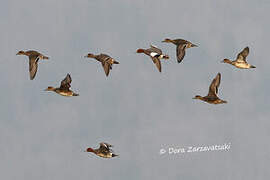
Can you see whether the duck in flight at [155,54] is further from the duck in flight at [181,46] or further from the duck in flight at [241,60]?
the duck in flight at [241,60]

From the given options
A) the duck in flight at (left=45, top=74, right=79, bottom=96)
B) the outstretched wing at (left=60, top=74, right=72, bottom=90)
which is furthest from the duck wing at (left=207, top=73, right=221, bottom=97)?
the outstretched wing at (left=60, top=74, right=72, bottom=90)

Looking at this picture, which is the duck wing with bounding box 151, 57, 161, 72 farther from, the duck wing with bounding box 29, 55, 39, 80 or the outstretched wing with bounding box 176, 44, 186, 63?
the duck wing with bounding box 29, 55, 39, 80

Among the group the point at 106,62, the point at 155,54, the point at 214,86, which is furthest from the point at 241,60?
the point at 106,62

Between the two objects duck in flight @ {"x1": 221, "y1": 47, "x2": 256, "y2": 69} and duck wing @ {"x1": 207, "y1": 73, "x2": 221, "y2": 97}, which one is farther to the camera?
duck in flight @ {"x1": 221, "y1": 47, "x2": 256, "y2": 69}

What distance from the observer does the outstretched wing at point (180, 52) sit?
55234 mm

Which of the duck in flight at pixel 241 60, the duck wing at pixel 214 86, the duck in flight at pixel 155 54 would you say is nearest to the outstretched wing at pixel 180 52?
the duck in flight at pixel 155 54

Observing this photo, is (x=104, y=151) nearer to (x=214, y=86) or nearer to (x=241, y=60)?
(x=214, y=86)

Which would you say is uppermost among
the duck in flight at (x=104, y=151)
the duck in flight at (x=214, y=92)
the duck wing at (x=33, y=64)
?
the duck wing at (x=33, y=64)

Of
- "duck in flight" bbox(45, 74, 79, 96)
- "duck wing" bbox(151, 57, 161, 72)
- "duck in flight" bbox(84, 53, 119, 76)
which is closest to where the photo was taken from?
"duck in flight" bbox(84, 53, 119, 76)

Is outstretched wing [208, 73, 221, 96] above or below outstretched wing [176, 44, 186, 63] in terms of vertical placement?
below

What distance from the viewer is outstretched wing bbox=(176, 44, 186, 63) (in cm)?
5523

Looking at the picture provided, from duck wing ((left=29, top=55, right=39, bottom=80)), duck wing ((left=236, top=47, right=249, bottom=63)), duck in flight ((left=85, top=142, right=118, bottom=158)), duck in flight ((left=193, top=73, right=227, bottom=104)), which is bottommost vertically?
duck in flight ((left=85, top=142, right=118, bottom=158))

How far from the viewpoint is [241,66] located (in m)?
58.1

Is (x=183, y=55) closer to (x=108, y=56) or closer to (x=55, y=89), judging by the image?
(x=108, y=56)
